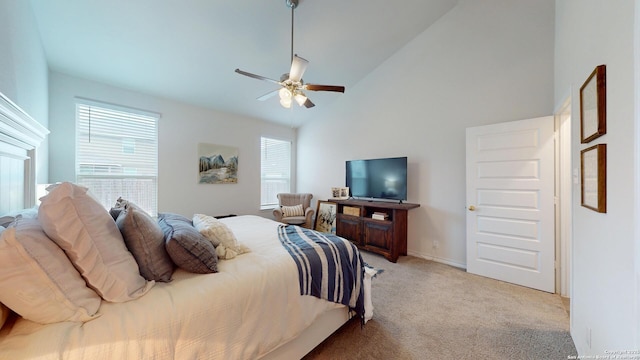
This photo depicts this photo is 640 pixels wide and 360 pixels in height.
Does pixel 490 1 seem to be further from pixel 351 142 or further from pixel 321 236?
pixel 321 236

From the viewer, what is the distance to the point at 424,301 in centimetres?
230

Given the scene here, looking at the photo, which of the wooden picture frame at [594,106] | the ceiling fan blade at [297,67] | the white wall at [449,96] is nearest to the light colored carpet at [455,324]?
the white wall at [449,96]

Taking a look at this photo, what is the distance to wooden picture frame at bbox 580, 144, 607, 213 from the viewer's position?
1197 mm

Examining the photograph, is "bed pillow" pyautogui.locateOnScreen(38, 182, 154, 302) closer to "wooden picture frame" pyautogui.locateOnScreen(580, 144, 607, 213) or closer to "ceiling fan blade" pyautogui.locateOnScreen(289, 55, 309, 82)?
"ceiling fan blade" pyautogui.locateOnScreen(289, 55, 309, 82)

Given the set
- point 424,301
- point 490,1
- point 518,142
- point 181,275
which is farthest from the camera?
point 490,1

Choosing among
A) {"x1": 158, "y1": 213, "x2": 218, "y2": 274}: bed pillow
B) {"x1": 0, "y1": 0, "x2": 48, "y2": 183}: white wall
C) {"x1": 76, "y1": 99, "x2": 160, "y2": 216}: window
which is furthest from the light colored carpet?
{"x1": 76, "y1": 99, "x2": 160, "y2": 216}: window

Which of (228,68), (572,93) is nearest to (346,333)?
(572,93)

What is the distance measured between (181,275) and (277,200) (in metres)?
4.09

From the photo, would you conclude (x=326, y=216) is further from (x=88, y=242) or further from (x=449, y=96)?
(x=88, y=242)

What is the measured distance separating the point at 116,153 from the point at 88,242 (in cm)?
314

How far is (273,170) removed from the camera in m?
5.25

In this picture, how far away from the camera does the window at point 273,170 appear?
16.6ft

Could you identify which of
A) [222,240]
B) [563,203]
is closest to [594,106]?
[563,203]

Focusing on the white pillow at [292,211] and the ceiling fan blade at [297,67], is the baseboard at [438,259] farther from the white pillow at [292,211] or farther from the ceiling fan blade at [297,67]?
the ceiling fan blade at [297,67]
